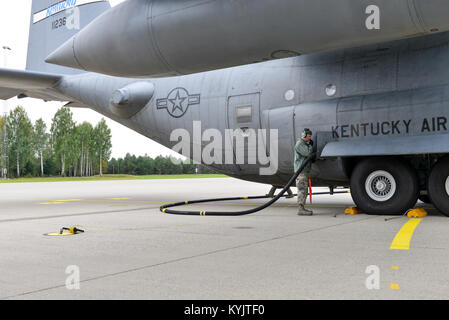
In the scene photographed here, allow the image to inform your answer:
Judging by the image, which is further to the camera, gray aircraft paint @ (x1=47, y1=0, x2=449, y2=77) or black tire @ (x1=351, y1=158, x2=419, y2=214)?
black tire @ (x1=351, y1=158, x2=419, y2=214)

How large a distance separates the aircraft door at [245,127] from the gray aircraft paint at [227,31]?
144 inches

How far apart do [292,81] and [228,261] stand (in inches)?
249

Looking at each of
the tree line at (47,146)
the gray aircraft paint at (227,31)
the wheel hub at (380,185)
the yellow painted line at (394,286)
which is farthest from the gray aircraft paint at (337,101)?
the tree line at (47,146)

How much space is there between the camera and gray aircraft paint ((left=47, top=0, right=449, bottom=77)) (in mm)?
5312

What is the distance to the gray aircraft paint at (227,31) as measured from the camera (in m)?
5.31

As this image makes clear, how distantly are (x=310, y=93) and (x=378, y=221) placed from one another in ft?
11.0

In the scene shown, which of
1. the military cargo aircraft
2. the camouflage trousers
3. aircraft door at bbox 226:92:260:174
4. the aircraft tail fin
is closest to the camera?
the military cargo aircraft

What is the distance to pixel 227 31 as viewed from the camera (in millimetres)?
6051

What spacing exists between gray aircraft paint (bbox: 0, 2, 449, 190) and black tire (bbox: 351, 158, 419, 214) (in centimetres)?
44

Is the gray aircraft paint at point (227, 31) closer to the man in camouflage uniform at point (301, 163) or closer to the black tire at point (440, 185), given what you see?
the man in camouflage uniform at point (301, 163)

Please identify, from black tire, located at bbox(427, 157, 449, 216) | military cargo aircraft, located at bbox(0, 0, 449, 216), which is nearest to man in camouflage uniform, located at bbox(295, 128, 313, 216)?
military cargo aircraft, located at bbox(0, 0, 449, 216)

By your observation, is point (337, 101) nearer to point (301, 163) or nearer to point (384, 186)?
point (301, 163)

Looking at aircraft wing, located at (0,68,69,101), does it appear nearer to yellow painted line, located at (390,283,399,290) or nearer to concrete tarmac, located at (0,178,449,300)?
concrete tarmac, located at (0,178,449,300)

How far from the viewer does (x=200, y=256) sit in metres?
Result: 4.69
